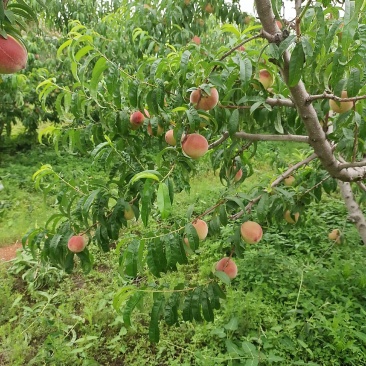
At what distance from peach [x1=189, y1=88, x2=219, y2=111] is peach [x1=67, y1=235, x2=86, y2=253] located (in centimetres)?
70

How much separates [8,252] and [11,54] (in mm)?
3230

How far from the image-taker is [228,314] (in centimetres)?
221

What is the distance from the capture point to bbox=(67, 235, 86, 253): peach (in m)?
1.38

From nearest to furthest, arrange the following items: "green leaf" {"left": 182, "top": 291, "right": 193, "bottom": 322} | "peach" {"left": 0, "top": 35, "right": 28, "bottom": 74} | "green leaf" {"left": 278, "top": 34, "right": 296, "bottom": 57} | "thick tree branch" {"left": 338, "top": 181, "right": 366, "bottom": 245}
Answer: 1. "peach" {"left": 0, "top": 35, "right": 28, "bottom": 74}
2. "green leaf" {"left": 278, "top": 34, "right": 296, "bottom": 57}
3. "green leaf" {"left": 182, "top": 291, "right": 193, "bottom": 322}
4. "thick tree branch" {"left": 338, "top": 181, "right": 366, "bottom": 245}

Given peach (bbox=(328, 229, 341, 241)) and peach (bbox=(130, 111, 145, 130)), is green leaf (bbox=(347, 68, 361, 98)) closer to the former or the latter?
peach (bbox=(130, 111, 145, 130))

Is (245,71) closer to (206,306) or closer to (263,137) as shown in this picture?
(263,137)

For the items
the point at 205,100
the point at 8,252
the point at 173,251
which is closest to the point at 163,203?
the point at 173,251

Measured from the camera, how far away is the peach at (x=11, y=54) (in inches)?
26.6

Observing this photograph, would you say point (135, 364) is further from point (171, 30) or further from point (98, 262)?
point (171, 30)

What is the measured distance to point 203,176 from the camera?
5195 mm

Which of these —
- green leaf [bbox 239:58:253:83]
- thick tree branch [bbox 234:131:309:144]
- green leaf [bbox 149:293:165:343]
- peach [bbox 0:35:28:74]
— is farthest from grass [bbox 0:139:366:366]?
peach [bbox 0:35:28:74]

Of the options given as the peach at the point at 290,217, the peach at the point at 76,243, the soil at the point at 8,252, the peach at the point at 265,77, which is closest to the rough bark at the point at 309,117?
the peach at the point at 265,77

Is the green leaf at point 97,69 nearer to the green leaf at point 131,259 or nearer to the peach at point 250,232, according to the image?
the green leaf at point 131,259

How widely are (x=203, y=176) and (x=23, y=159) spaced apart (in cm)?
300
